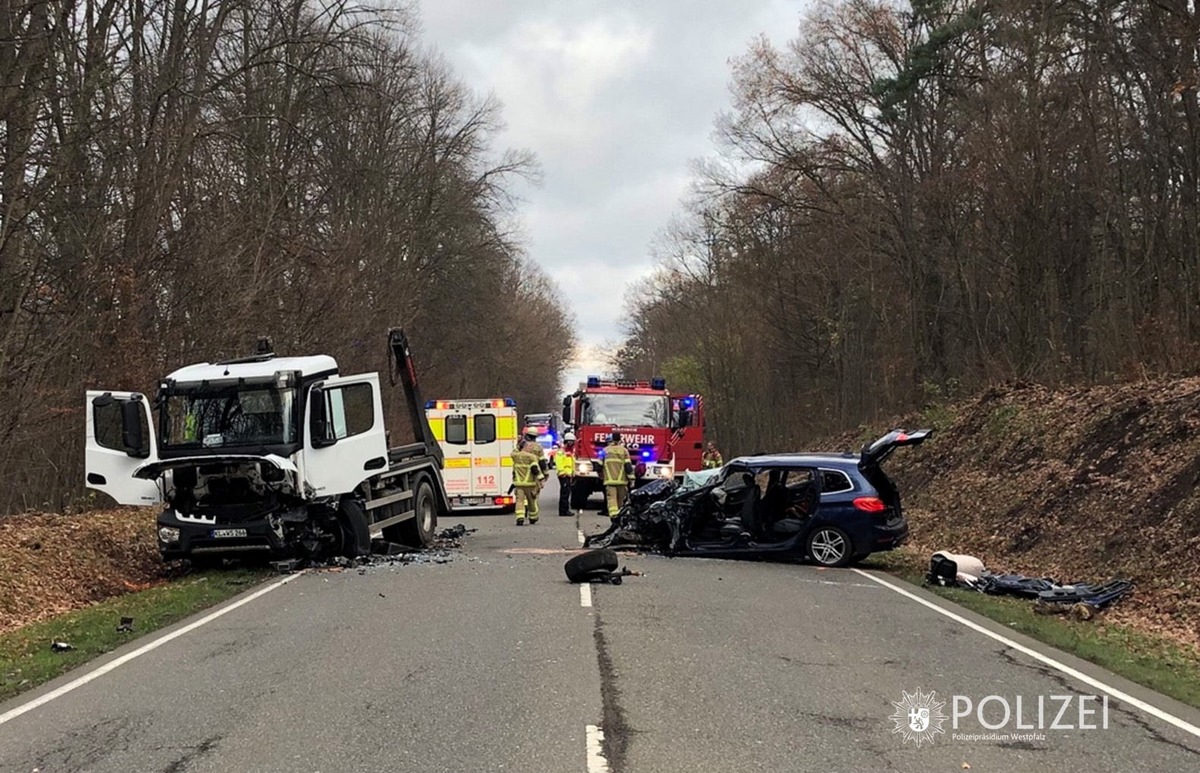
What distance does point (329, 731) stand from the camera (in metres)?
6.18

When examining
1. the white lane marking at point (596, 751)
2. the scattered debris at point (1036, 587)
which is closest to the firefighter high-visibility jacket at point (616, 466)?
the scattered debris at point (1036, 587)

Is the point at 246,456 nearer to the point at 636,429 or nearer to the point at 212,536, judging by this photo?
the point at 212,536

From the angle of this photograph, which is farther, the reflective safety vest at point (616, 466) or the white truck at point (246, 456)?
the reflective safety vest at point (616, 466)

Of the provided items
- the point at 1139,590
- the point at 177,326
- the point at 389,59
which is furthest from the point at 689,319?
the point at 1139,590

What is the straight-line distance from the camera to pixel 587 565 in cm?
1213

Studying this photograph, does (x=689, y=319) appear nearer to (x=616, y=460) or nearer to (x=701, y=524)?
(x=616, y=460)

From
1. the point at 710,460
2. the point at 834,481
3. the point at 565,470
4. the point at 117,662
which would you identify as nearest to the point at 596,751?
the point at 117,662

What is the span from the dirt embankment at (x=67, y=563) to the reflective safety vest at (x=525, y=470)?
6.83 meters

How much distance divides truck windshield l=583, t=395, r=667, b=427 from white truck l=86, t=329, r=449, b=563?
36.7 ft

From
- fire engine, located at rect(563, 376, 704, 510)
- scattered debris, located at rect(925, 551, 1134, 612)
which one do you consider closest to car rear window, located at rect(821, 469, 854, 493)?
scattered debris, located at rect(925, 551, 1134, 612)

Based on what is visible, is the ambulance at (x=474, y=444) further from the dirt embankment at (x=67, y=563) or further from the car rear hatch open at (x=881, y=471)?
the car rear hatch open at (x=881, y=471)

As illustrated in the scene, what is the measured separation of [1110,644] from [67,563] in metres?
11.2

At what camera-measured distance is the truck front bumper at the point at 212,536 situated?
13.3 meters

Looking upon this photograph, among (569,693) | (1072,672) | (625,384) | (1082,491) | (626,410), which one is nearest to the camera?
(569,693)
